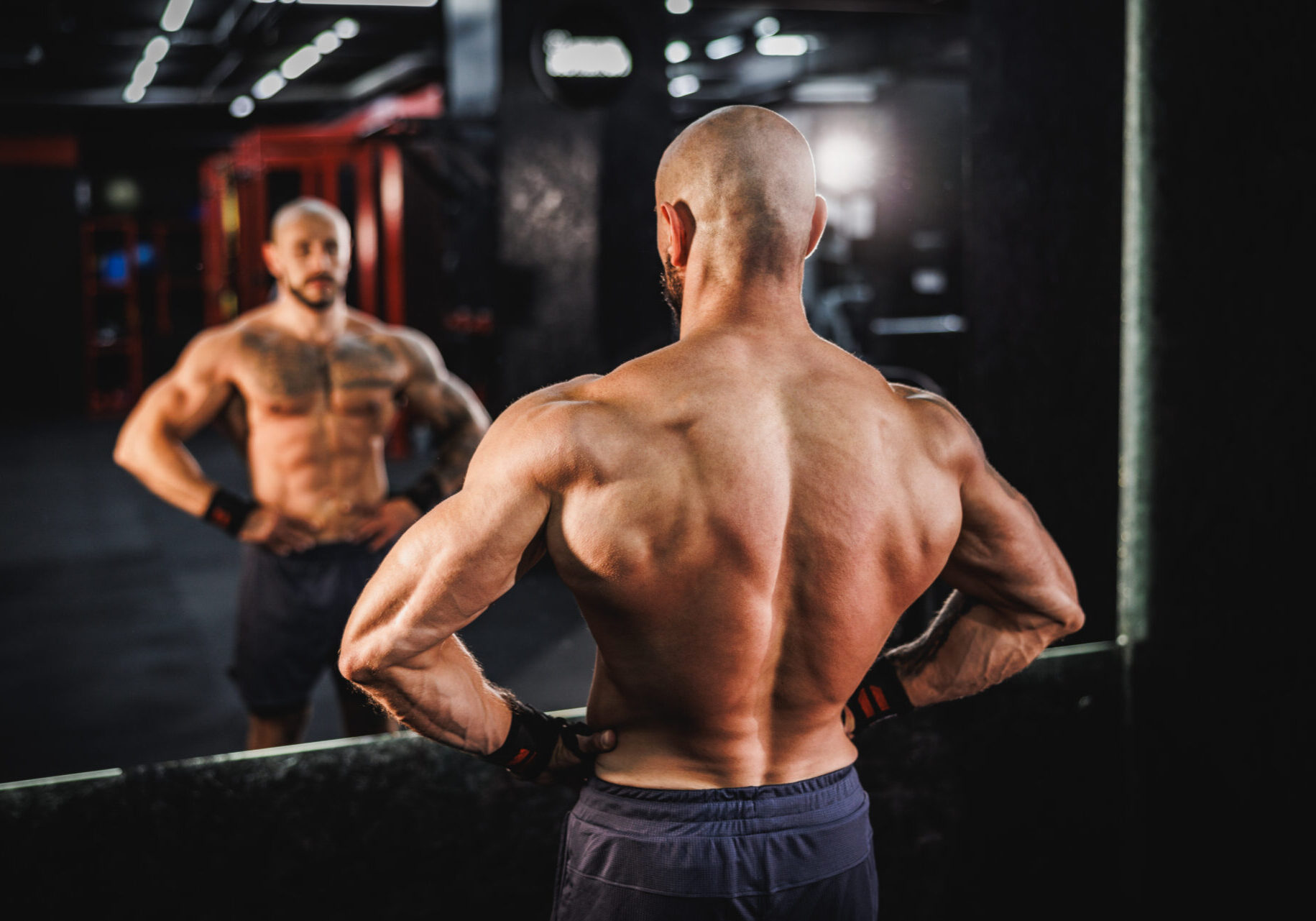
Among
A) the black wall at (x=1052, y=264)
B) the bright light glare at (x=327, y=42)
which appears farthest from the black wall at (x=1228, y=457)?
the bright light glare at (x=327, y=42)

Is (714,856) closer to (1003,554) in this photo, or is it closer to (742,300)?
(1003,554)

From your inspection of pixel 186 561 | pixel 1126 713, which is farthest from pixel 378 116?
pixel 1126 713

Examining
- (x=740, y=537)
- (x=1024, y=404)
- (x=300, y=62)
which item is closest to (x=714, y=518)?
(x=740, y=537)

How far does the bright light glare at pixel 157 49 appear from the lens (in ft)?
33.9

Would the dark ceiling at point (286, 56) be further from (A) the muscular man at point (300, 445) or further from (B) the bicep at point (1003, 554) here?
(B) the bicep at point (1003, 554)

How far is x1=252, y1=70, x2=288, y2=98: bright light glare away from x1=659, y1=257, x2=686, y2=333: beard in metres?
12.1

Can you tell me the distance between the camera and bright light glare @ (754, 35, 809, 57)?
30.0 ft

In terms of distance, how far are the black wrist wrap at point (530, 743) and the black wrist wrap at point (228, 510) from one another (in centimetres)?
165

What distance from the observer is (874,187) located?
878cm

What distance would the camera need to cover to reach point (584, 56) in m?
3.54

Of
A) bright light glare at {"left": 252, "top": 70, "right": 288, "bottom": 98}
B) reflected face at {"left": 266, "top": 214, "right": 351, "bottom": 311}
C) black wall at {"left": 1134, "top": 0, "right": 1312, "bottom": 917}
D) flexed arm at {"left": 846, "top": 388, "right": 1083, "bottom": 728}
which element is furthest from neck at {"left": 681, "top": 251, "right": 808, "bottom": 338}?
bright light glare at {"left": 252, "top": 70, "right": 288, "bottom": 98}

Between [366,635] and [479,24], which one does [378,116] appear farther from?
[366,635]

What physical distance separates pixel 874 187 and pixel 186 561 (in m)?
5.81

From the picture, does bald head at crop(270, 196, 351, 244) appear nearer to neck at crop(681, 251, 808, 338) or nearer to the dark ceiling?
neck at crop(681, 251, 808, 338)
